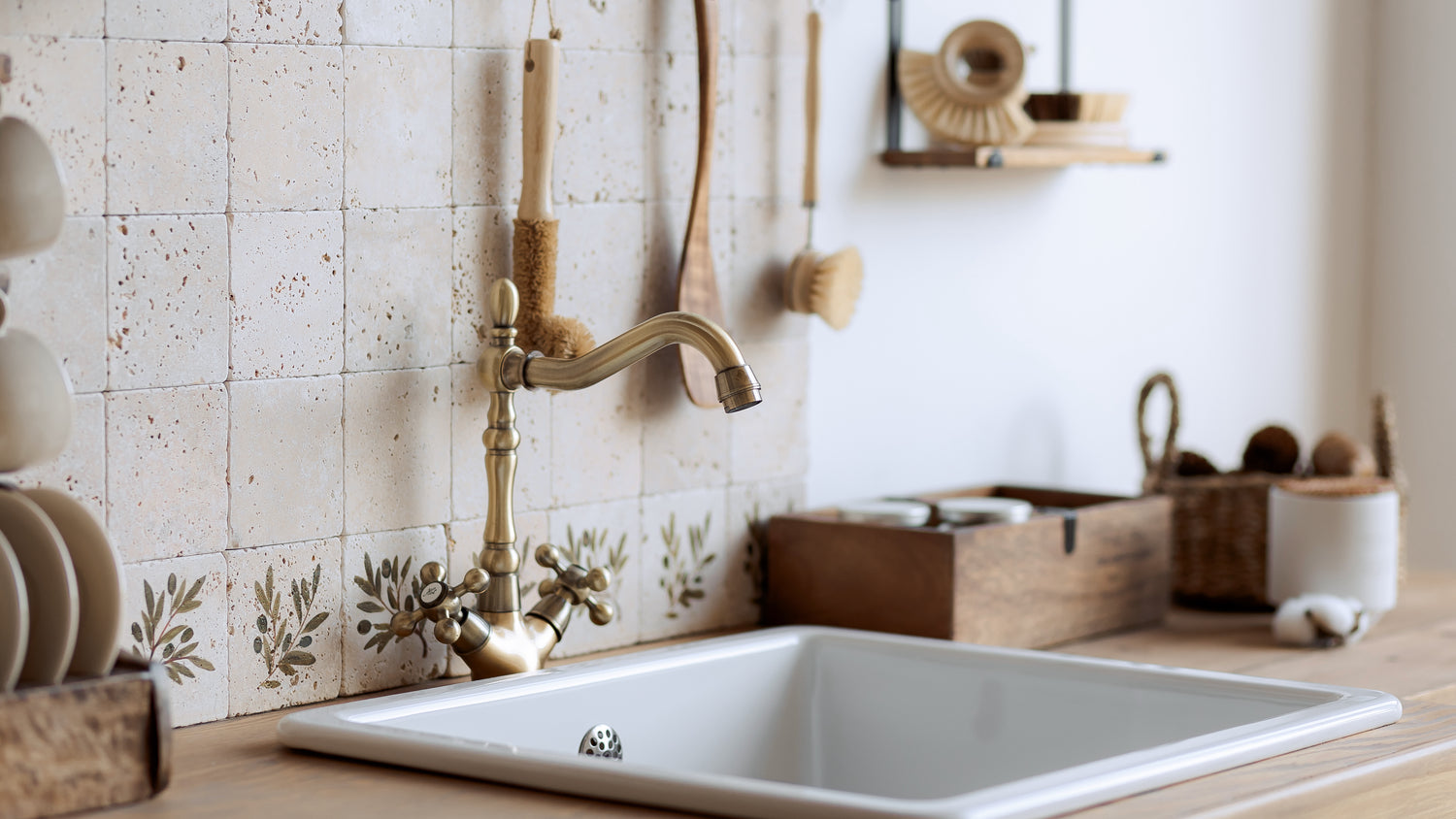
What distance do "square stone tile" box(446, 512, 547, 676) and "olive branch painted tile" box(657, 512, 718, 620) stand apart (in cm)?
15

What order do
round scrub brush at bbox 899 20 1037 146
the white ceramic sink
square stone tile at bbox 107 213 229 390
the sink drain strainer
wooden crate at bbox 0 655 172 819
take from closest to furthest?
1. wooden crate at bbox 0 655 172 819
2. the white ceramic sink
3. square stone tile at bbox 107 213 229 390
4. the sink drain strainer
5. round scrub brush at bbox 899 20 1037 146

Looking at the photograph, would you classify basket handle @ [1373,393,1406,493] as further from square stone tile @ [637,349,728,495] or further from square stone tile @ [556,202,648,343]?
square stone tile @ [556,202,648,343]

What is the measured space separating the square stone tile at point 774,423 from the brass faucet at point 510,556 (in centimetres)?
27

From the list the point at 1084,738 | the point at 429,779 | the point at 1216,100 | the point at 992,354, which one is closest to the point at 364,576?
the point at 429,779

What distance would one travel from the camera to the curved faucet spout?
1250 millimetres

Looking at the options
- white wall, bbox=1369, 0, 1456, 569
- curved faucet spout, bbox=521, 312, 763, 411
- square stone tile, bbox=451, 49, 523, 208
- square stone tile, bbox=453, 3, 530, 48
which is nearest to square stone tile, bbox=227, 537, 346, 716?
curved faucet spout, bbox=521, 312, 763, 411

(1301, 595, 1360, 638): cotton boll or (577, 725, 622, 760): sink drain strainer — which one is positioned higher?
(1301, 595, 1360, 638): cotton boll

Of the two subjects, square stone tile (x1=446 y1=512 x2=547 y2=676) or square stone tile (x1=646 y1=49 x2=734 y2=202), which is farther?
square stone tile (x1=646 y1=49 x2=734 y2=202)

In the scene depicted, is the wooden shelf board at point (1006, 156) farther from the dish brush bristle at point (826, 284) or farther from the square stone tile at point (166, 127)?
the square stone tile at point (166, 127)

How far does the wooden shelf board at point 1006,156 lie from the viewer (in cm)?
175

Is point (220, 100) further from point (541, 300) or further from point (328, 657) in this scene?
point (328, 657)

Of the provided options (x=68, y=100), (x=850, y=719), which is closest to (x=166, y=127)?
(x=68, y=100)

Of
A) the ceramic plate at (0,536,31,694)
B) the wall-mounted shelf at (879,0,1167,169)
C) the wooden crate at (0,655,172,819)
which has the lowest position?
the wooden crate at (0,655,172,819)

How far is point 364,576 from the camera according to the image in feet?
4.45
